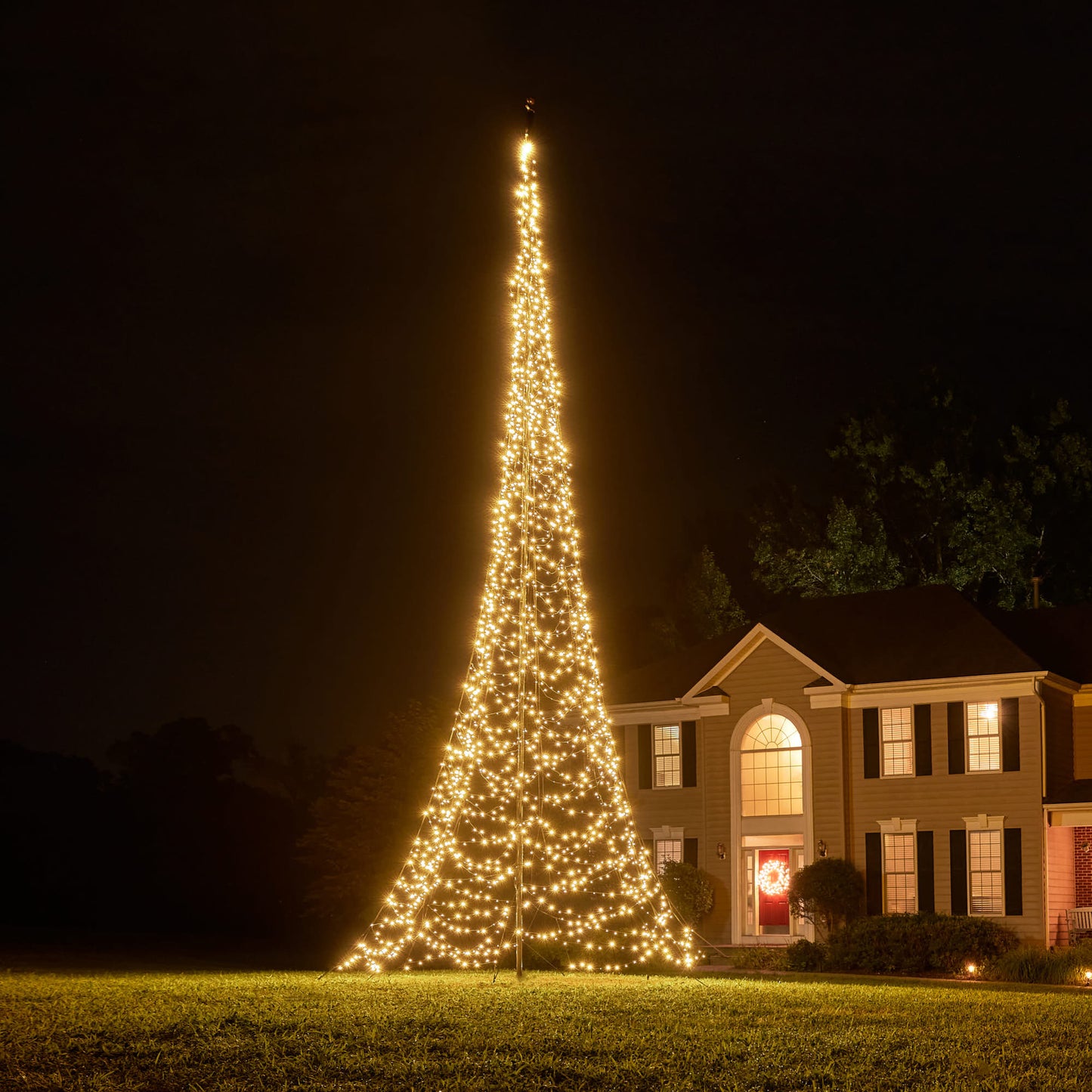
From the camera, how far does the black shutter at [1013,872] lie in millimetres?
26938

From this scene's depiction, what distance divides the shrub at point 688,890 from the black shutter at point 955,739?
527cm

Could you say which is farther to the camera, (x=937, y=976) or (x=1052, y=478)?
(x=1052, y=478)

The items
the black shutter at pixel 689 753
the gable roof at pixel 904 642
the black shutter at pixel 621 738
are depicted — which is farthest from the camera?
the black shutter at pixel 621 738

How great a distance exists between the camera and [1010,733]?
2784 centimetres

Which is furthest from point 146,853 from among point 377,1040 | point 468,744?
point 377,1040

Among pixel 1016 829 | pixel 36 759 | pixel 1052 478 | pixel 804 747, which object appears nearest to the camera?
pixel 1016 829

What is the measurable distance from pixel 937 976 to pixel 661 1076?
1423 cm

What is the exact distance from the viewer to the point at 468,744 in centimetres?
1884

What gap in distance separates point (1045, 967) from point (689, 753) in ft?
33.8

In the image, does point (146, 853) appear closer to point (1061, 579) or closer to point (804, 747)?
point (804, 747)

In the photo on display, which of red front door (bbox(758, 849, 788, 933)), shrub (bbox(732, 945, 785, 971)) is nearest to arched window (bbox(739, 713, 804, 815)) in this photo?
red front door (bbox(758, 849, 788, 933))

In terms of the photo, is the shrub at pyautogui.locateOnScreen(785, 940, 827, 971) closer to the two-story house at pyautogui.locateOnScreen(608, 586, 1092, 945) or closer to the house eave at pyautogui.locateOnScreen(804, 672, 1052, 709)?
the two-story house at pyautogui.locateOnScreen(608, 586, 1092, 945)

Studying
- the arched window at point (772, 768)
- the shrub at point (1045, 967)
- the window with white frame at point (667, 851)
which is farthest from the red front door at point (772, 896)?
the shrub at point (1045, 967)

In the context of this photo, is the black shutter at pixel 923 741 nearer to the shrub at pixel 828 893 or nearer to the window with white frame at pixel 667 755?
the shrub at pixel 828 893
